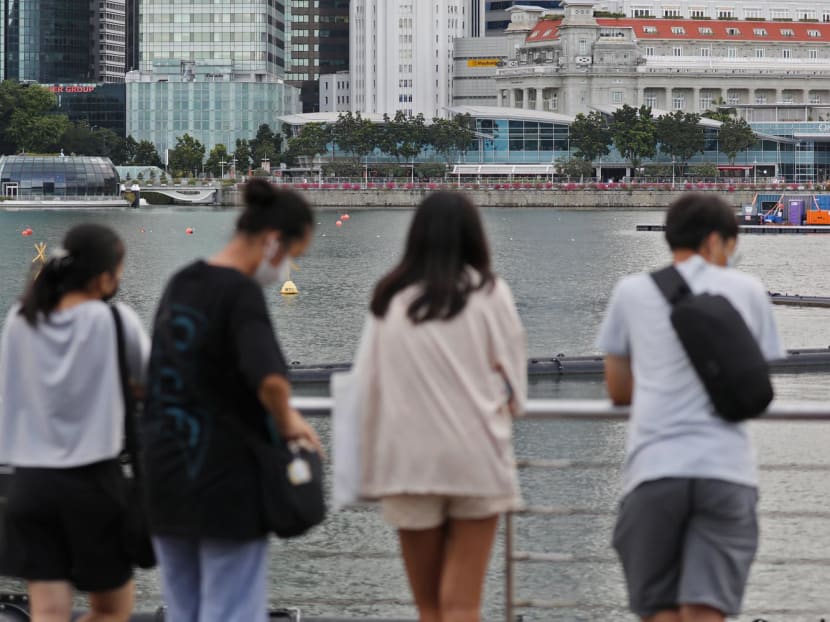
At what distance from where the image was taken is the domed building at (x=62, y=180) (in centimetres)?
16712

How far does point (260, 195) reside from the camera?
6949 millimetres

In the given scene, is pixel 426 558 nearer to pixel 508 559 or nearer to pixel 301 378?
pixel 508 559

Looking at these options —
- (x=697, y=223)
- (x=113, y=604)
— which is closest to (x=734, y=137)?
(x=697, y=223)

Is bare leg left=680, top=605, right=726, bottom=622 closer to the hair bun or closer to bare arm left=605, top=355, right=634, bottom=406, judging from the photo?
bare arm left=605, top=355, right=634, bottom=406

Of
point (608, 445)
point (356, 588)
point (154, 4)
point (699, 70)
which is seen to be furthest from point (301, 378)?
point (699, 70)

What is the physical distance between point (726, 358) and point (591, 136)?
164m

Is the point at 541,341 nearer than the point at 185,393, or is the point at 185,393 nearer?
the point at 185,393

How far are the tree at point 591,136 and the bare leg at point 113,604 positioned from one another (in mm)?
163379

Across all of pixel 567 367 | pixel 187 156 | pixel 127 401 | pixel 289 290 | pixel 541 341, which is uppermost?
pixel 187 156

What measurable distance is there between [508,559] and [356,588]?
12.4 m

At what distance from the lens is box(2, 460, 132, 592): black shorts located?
7.11 metres

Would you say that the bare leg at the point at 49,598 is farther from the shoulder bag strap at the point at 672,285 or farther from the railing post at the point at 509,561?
the shoulder bag strap at the point at 672,285

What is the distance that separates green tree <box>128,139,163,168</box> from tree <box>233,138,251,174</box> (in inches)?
362

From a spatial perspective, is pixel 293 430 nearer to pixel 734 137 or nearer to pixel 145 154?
pixel 734 137
